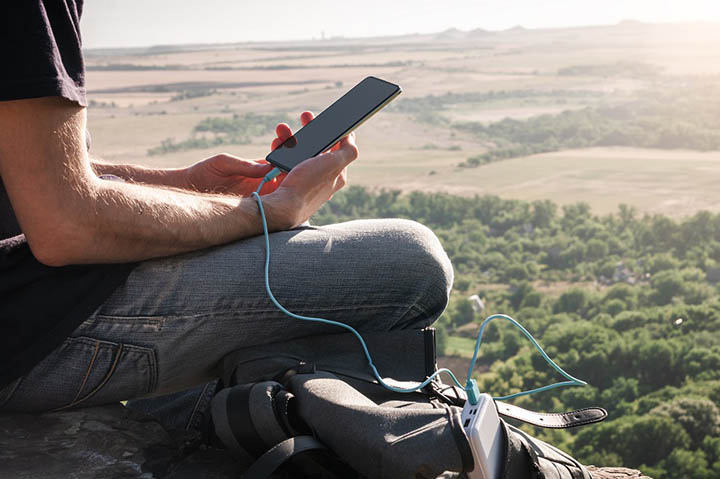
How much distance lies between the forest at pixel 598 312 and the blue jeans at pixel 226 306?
49.1ft

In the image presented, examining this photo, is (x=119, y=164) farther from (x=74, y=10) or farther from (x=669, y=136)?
(x=669, y=136)

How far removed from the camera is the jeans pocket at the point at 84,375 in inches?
44.9

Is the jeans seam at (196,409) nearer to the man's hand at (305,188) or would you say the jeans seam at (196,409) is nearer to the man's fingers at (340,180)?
the man's hand at (305,188)

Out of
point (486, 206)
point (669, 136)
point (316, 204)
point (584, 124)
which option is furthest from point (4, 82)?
point (584, 124)

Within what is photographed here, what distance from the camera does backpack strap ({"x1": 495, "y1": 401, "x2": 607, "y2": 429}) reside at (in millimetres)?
1188

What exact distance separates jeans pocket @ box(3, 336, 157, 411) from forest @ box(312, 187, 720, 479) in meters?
15.2

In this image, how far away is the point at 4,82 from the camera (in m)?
0.90

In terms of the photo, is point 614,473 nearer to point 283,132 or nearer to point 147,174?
point 283,132

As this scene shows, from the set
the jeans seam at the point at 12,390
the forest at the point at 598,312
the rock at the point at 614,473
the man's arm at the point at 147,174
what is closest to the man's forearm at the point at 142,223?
the jeans seam at the point at 12,390

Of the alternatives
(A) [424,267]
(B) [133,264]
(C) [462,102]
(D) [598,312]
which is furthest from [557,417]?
(C) [462,102]

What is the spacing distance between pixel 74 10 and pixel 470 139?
58.2 meters

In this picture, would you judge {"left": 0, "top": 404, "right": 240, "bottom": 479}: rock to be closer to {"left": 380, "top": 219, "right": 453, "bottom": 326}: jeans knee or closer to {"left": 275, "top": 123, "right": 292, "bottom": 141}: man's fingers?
{"left": 380, "top": 219, "right": 453, "bottom": 326}: jeans knee

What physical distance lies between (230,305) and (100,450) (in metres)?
0.42

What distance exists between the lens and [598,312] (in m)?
32.0
